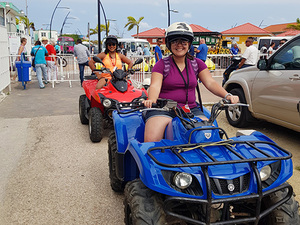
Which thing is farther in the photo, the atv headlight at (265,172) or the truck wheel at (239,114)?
the truck wheel at (239,114)

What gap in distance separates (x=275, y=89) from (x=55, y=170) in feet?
12.5

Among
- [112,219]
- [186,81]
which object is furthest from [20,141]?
[186,81]

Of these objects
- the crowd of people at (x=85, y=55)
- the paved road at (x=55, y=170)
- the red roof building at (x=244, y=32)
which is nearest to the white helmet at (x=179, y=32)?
the paved road at (x=55, y=170)

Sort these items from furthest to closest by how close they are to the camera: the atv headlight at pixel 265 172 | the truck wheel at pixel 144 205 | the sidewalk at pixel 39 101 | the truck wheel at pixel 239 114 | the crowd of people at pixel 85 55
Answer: the sidewalk at pixel 39 101 < the crowd of people at pixel 85 55 < the truck wheel at pixel 239 114 < the atv headlight at pixel 265 172 < the truck wheel at pixel 144 205

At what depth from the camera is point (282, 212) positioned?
2334 millimetres

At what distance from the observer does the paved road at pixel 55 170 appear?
3.43 meters

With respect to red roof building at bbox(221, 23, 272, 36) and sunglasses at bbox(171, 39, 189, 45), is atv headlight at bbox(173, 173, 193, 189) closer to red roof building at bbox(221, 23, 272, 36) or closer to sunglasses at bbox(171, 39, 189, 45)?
sunglasses at bbox(171, 39, 189, 45)

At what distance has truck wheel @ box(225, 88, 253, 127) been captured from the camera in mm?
6504

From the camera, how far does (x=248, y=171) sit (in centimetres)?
220

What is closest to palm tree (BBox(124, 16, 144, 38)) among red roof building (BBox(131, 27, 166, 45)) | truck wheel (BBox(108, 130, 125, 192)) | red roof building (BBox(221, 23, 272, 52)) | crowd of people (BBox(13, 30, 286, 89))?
red roof building (BBox(131, 27, 166, 45))

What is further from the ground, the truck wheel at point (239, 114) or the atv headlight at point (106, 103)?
the atv headlight at point (106, 103)

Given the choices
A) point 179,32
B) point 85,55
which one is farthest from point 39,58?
point 179,32

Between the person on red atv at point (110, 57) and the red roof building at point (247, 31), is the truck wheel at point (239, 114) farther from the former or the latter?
the red roof building at point (247, 31)

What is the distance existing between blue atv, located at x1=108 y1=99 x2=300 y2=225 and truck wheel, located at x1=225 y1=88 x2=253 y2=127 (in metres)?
4.05
